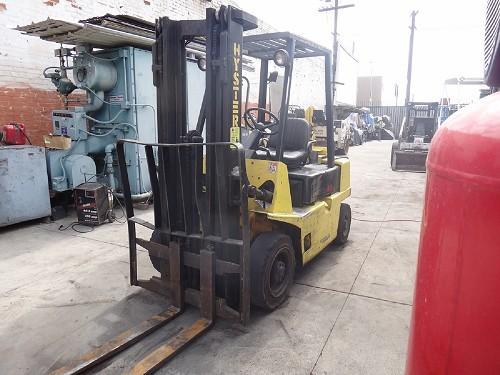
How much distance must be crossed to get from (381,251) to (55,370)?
151 inches

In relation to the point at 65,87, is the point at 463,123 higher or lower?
lower

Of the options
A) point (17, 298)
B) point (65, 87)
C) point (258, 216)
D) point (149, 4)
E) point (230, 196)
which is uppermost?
point (149, 4)

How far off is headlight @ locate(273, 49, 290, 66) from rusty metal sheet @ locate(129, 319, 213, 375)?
7.38 ft

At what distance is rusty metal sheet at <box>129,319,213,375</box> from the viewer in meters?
2.43

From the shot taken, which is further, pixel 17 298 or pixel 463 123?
pixel 17 298

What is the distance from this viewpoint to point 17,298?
3.53 metres

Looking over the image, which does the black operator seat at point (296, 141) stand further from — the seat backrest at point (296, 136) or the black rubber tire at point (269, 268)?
the black rubber tire at point (269, 268)

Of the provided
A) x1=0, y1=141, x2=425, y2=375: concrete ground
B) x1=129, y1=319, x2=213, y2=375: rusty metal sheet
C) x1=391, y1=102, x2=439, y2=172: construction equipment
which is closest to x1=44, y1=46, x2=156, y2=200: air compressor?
x1=0, y1=141, x2=425, y2=375: concrete ground

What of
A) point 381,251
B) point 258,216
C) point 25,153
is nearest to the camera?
point 258,216

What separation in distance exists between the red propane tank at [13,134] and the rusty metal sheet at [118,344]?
4.54 metres

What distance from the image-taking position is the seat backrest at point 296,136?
4134mm

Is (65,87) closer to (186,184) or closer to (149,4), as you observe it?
(149,4)

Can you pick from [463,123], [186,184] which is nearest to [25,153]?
[186,184]

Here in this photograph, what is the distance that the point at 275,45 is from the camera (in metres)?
3.83
